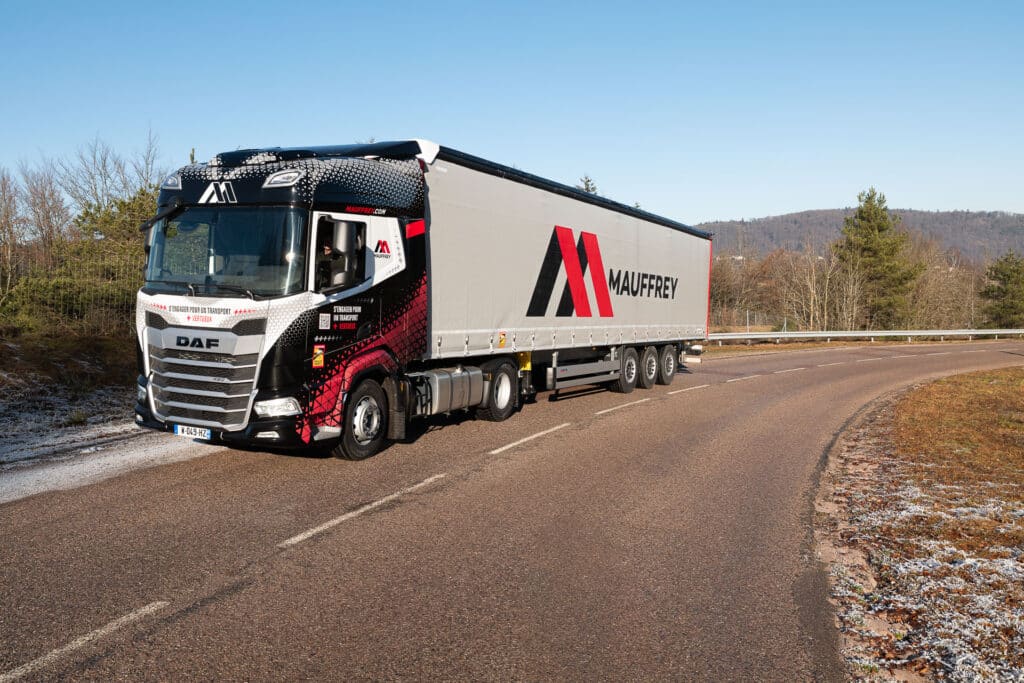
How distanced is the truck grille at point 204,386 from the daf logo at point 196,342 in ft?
0.27

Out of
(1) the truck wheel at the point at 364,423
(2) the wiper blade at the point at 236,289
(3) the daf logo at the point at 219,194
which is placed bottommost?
(1) the truck wheel at the point at 364,423

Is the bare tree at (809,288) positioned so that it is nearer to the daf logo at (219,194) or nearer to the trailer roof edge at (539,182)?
the trailer roof edge at (539,182)

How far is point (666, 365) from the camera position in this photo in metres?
19.3

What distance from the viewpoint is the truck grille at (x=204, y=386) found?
800 cm

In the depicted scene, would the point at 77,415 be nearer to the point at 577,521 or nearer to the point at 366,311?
the point at 366,311

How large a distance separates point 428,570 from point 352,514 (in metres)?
1.63

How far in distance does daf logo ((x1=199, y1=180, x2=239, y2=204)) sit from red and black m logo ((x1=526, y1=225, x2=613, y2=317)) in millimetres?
5796

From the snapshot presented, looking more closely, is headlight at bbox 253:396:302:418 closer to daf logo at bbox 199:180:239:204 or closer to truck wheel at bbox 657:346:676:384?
daf logo at bbox 199:180:239:204

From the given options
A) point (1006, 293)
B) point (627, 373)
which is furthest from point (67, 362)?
point (1006, 293)

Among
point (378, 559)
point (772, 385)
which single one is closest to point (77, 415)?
point (378, 559)

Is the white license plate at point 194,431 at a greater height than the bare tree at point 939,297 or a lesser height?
lesser

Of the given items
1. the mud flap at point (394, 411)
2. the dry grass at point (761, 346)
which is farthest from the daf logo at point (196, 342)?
the dry grass at point (761, 346)

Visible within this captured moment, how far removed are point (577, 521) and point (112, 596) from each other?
378cm

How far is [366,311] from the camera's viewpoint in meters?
8.99
